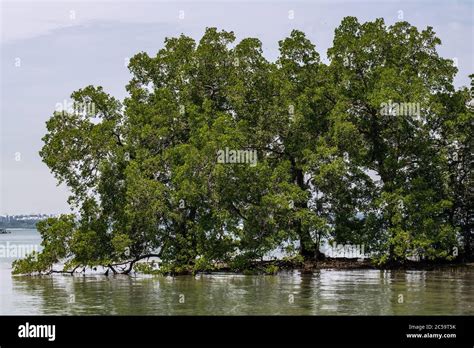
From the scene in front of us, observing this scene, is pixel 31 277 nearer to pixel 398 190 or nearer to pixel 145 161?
pixel 145 161

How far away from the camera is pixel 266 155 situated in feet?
158

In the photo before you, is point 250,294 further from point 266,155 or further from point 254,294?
point 266,155

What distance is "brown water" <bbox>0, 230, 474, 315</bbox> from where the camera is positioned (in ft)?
99.7

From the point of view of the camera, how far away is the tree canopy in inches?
1727

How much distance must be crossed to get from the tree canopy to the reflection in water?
2100mm

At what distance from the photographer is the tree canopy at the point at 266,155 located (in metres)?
43.9

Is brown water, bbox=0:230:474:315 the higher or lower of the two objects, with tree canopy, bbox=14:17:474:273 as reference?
lower

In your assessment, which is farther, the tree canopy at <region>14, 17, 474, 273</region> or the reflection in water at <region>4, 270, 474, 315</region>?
the tree canopy at <region>14, 17, 474, 273</region>

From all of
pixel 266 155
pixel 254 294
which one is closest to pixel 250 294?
pixel 254 294

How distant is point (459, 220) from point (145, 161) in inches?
763

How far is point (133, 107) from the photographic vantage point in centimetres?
4691

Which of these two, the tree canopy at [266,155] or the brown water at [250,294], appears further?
the tree canopy at [266,155]

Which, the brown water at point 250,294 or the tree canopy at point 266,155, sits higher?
the tree canopy at point 266,155
